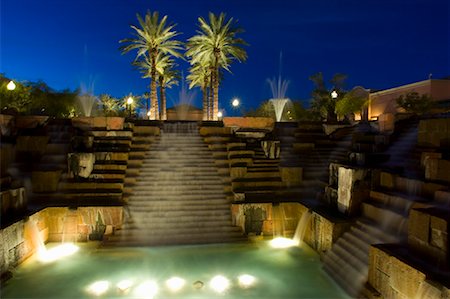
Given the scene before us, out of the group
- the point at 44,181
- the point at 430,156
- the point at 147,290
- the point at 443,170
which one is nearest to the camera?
the point at 147,290

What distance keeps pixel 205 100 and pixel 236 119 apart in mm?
16712

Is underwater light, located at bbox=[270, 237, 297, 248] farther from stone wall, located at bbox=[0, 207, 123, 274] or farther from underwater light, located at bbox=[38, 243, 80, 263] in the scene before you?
underwater light, located at bbox=[38, 243, 80, 263]

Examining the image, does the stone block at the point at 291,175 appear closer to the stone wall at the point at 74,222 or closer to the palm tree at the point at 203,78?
the stone wall at the point at 74,222

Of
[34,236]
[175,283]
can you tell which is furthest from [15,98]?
[175,283]

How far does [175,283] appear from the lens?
7.37m

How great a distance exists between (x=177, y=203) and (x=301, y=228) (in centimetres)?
417

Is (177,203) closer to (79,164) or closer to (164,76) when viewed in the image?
(79,164)

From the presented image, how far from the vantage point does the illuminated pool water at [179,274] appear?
7.00m

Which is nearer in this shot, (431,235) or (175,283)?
(431,235)

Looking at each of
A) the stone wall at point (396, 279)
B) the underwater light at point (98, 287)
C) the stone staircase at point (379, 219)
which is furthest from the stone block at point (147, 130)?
the stone wall at point (396, 279)

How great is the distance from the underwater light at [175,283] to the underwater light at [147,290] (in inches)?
11.8

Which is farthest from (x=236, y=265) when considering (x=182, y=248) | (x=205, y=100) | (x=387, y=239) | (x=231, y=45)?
(x=205, y=100)

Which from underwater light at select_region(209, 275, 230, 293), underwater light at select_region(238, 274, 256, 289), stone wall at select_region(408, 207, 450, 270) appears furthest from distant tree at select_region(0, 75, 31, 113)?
stone wall at select_region(408, 207, 450, 270)

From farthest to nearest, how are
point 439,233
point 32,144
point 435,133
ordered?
point 32,144, point 435,133, point 439,233
